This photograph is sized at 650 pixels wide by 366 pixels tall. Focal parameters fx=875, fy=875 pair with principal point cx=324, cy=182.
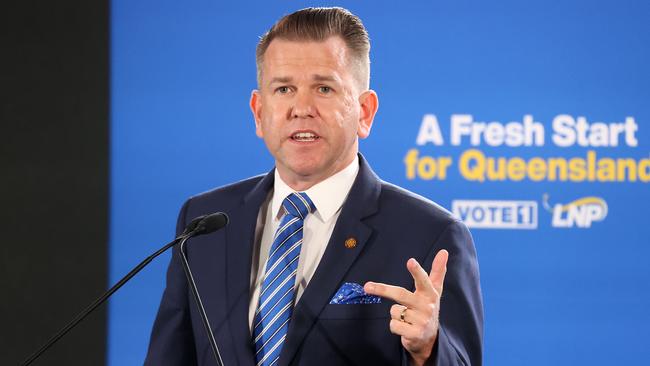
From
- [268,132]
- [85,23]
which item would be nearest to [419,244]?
[268,132]

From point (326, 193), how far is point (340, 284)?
0.80 ft

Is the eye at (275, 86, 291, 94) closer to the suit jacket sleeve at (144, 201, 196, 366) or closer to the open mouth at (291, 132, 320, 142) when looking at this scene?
the open mouth at (291, 132, 320, 142)

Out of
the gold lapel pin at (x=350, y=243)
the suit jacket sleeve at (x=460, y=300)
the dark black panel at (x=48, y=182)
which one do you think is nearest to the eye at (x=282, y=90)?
the gold lapel pin at (x=350, y=243)

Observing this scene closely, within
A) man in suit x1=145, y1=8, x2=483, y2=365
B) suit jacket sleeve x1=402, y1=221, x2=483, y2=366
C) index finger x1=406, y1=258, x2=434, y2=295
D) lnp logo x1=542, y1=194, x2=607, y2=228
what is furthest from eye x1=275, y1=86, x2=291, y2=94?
lnp logo x1=542, y1=194, x2=607, y2=228

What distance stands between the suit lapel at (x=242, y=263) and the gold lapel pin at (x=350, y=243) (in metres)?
0.23

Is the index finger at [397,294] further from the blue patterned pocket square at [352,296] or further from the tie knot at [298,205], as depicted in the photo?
the tie knot at [298,205]

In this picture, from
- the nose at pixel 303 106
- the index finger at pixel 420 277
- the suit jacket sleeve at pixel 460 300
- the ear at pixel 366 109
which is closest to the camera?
the index finger at pixel 420 277

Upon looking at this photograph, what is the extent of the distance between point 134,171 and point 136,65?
432 millimetres

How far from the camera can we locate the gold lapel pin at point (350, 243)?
189cm

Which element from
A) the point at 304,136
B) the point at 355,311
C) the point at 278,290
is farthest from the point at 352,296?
the point at 304,136

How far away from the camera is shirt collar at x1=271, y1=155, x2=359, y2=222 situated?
1.99m

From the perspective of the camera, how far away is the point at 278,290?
1.88 m

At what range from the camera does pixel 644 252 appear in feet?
11.2

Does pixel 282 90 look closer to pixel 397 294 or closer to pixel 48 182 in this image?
pixel 397 294
